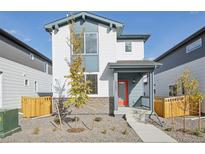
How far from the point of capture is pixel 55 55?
45.6ft

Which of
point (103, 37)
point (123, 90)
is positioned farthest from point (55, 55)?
point (123, 90)

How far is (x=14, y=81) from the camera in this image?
627 inches

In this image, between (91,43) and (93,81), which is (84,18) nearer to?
(91,43)


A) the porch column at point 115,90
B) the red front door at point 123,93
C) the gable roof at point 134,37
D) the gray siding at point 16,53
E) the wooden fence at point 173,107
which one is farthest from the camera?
the gable roof at point 134,37

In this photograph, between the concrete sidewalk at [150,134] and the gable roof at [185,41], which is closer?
the concrete sidewalk at [150,134]

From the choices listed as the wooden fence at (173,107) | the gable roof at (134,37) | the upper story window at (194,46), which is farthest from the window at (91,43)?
the upper story window at (194,46)

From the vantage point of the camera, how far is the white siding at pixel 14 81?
1442 centimetres

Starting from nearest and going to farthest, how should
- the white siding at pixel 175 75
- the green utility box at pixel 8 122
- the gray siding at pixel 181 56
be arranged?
the green utility box at pixel 8 122
the white siding at pixel 175 75
the gray siding at pixel 181 56

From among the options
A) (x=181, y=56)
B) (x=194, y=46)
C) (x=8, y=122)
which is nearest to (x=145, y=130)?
(x=8, y=122)

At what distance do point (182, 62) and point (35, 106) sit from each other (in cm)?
1314

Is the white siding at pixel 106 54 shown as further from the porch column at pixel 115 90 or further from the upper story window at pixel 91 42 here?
the porch column at pixel 115 90

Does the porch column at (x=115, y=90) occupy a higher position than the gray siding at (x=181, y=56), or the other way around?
the gray siding at (x=181, y=56)

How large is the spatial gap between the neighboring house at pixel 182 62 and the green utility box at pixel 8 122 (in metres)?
11.4

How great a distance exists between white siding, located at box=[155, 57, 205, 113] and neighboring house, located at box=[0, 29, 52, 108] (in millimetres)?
14206
